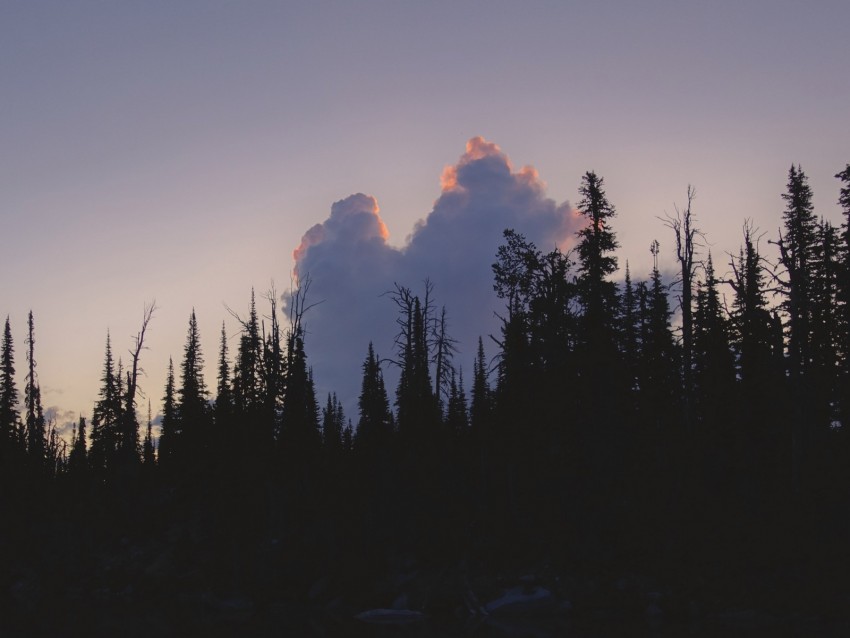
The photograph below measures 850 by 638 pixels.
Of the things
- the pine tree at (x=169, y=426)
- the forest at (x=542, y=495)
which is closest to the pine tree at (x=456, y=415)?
the forest at (x=542, y=495)

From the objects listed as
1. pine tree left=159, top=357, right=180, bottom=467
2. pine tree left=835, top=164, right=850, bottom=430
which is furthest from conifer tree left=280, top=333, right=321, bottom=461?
pine tree left=835, top=164, right=850, bottom=430

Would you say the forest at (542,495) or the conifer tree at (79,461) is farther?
the conifer tree at (79,461)

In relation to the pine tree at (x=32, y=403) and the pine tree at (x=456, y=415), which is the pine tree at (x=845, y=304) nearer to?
the pine tree at (x=456, y=415)

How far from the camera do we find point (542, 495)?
4050 centimetres

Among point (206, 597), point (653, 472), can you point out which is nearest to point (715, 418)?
point (653, 472)

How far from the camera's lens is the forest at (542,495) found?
33.5 metres

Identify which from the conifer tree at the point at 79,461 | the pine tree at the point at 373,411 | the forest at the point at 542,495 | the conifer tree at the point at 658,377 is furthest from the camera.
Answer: the conifer tree at the point at 79,461

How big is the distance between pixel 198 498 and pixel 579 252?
106 feet

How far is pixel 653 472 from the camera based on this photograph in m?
38.9

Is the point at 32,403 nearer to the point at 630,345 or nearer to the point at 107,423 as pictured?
the point at 107,423

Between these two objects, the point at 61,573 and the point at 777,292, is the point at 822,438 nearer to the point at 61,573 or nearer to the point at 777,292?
the point at 777,292

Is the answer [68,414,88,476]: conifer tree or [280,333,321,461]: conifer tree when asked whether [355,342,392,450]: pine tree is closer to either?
[280,333,321,461]: conifer tree

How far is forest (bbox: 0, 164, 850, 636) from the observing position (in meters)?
33.5

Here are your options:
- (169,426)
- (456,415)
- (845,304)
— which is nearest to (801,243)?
(845,304)
